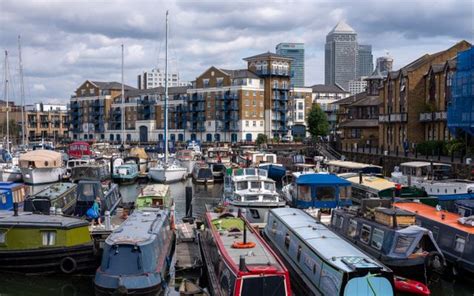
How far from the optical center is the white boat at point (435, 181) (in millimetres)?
36094

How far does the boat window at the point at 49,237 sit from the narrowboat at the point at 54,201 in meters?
4.93

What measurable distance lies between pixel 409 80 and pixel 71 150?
151ft

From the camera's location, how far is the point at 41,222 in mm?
24609

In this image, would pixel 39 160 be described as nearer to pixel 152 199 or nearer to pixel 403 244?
pixel 152 199

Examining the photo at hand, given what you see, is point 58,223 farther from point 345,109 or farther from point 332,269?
point 345,109

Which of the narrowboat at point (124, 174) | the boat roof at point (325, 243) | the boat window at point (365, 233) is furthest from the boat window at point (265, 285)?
the narrowboat at point (124, 174)

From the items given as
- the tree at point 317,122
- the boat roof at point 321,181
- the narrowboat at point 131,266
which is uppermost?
the tree at point 317,122

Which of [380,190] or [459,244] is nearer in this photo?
[459,244]

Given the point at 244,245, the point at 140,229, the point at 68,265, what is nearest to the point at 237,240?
the point at 244,245

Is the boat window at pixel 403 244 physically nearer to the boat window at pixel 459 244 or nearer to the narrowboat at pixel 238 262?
the boat window at pixel 459 244

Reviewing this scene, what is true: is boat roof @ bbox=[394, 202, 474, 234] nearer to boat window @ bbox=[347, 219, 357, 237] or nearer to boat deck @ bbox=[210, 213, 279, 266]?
boat window @ bbox=[347, 219, 357, 237]

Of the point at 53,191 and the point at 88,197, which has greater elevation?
the point at 53,191

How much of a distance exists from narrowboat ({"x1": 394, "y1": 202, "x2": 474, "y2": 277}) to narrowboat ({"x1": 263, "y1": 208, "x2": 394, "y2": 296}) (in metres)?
5.82

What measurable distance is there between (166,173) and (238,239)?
145ft
